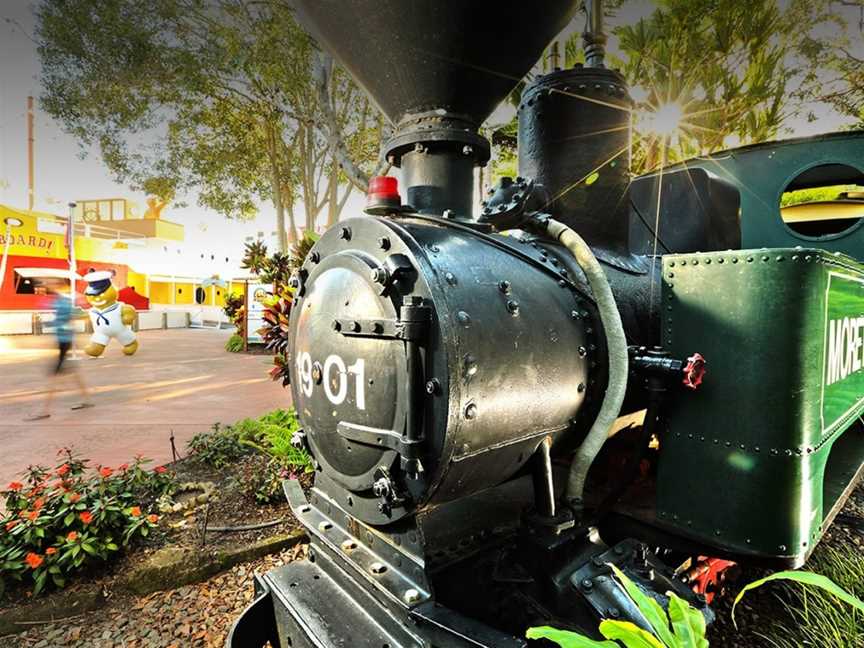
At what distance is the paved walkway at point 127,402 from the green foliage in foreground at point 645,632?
4308 mm

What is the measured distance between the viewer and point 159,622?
2428mm

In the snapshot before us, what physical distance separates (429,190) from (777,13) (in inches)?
421

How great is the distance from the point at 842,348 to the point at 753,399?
0.77m

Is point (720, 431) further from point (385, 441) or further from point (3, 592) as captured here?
point (3, 592)

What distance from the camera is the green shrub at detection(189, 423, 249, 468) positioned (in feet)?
14.0

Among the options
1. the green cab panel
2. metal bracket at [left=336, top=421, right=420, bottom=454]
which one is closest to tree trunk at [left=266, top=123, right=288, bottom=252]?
metal bracket at [left=336, top=421, right=420, bottom=454]

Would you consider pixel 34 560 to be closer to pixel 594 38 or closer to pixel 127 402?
pixel 594 38

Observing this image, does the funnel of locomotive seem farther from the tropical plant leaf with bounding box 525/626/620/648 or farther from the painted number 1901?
the tropical plant leaf with bounding box 525/626/620/648

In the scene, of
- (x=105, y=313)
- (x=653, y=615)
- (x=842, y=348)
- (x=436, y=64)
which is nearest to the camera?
(x=653, y=615)

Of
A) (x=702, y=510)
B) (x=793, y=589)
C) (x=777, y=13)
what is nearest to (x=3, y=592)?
(x=702, y=510)

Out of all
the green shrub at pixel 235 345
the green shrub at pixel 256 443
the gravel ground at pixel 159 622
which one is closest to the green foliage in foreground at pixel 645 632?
the gravel ground at pixel 159 622

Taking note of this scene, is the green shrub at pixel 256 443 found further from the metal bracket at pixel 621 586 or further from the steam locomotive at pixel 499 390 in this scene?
the metal bracket at pixel 621 586

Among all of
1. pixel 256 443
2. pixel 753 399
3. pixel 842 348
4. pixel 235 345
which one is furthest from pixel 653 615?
pixel 235 345

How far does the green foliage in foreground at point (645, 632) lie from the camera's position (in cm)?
104
